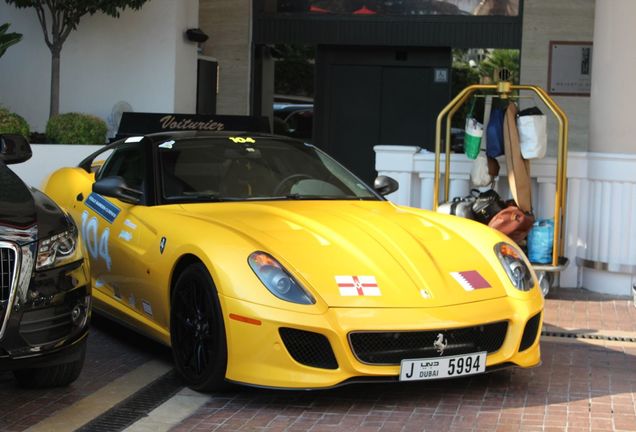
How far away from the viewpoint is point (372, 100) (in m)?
16.9

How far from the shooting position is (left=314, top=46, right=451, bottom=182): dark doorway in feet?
54.4

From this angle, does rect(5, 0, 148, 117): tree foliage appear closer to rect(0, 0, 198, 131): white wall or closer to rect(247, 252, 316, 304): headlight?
rect(0, 0, 198, 131): white wall

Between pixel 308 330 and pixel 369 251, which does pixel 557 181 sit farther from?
pixel 308 330

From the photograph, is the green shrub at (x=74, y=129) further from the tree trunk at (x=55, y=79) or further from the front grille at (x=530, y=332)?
the front grille at (x=530, y=332)

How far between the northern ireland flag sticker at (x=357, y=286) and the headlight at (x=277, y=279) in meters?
0.18

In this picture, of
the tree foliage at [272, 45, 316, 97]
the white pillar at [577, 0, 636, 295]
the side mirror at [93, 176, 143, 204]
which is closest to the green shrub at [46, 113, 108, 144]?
the tree foliage at [272, 45, 316, 97]

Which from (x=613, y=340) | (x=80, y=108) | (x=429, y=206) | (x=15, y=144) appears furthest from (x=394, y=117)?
(x=15, y=144)

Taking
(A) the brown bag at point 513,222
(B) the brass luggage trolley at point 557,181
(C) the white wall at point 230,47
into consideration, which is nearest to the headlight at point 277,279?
(A) the brown bag at point 513,222

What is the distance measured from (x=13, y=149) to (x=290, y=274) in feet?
6.54

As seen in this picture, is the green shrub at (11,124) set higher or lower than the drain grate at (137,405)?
higher

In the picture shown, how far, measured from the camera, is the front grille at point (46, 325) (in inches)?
203

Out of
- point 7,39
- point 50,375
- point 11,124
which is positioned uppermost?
point 7,39

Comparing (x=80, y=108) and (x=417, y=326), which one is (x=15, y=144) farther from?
(x=80, y=108)

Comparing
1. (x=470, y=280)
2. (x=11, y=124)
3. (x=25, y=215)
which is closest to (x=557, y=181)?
(x=470, y=280)
